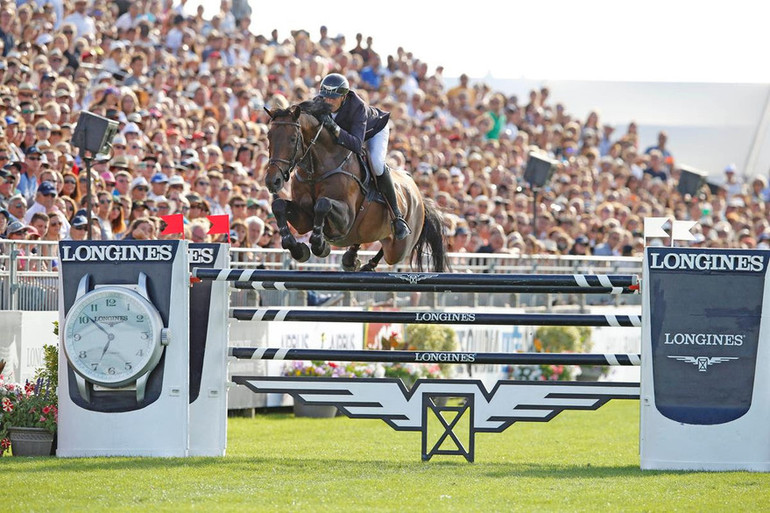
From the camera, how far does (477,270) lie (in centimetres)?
1736

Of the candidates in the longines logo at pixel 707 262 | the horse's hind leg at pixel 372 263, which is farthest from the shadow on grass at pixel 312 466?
the horse's hind leg at pixel 372 263

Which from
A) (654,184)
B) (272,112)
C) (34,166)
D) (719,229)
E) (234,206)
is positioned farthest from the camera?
(654,184)

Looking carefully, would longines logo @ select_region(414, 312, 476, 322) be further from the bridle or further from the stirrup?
the stirrup

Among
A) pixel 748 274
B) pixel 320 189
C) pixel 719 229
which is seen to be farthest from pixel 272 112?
pixel 719 229

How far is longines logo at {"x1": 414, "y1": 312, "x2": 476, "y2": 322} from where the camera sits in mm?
9305

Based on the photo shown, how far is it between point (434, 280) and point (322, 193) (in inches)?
84.8

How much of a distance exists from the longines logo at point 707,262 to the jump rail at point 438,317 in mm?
448

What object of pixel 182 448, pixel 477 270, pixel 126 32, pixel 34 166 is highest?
pixel 126 32

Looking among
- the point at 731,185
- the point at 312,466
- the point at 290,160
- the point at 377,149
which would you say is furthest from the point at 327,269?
the point at 731,185

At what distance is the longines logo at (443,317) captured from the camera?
9.30 metres

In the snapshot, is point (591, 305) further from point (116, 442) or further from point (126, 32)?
point (116, 442)

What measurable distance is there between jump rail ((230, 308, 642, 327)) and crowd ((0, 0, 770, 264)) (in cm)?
435

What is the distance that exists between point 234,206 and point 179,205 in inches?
34.1

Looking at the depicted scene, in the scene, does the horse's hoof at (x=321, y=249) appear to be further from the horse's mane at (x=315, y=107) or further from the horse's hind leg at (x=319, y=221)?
the horse's mane at (x=315, y=107)
